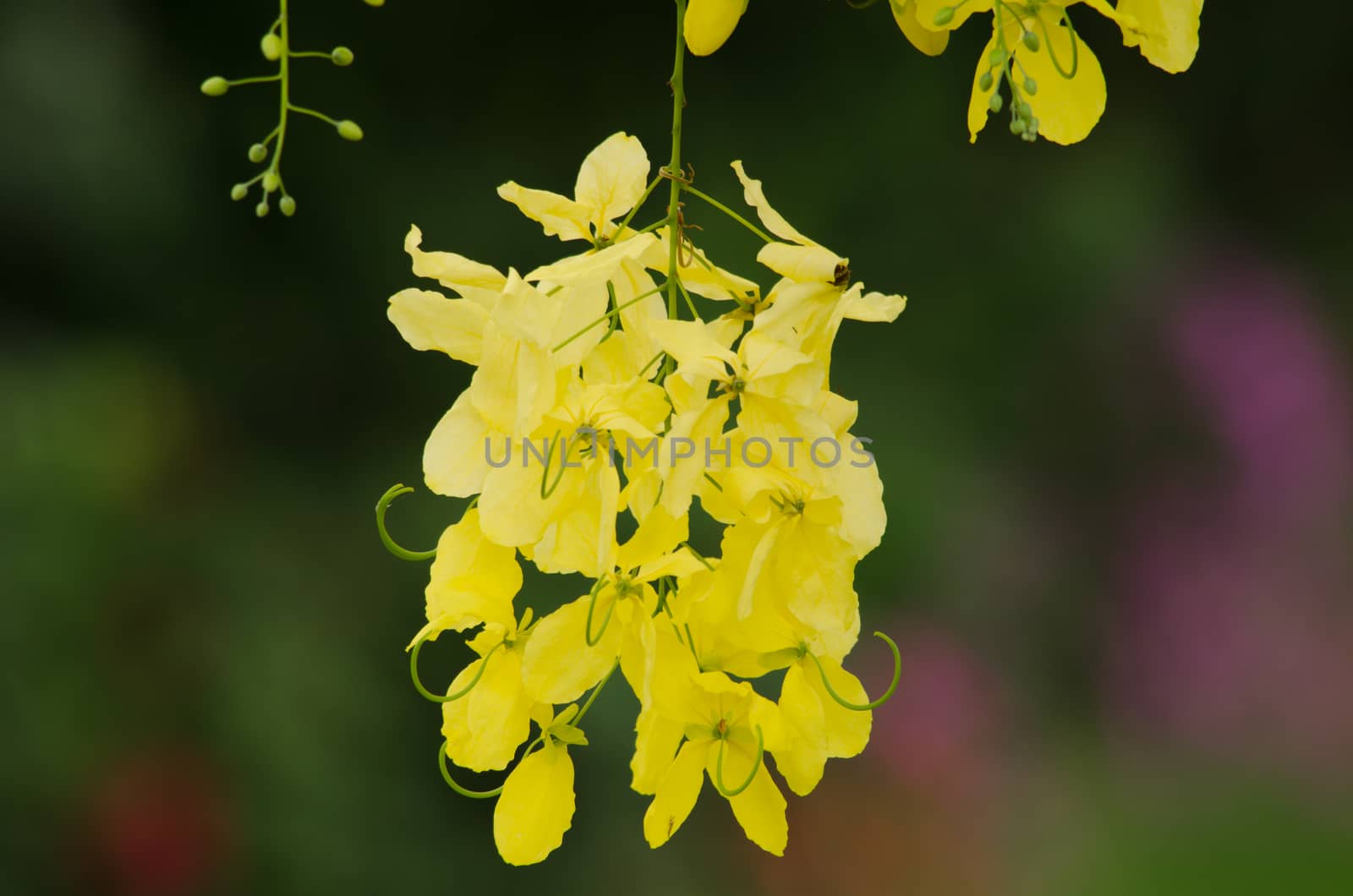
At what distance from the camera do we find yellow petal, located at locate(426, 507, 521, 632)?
1.94 ft

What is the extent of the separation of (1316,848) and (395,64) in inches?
56.3

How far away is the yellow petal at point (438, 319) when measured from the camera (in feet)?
1.94

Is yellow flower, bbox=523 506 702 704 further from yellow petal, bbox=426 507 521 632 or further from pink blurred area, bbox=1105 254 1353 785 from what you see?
pink blurred area, bbox=1105 254 1353 785

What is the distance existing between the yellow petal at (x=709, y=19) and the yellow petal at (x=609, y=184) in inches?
2.1

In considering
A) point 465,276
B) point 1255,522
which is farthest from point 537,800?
point 1255,522

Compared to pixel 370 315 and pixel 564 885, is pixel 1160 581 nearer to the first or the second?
pixel 564 885

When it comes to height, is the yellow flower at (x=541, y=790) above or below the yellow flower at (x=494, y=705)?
below

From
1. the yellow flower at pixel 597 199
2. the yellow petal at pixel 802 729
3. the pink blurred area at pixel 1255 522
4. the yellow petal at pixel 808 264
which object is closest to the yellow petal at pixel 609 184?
the yellow flower at pixel 597 199

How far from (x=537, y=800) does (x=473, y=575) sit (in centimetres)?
10

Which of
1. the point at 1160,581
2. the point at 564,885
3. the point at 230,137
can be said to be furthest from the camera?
the point at 1160,581

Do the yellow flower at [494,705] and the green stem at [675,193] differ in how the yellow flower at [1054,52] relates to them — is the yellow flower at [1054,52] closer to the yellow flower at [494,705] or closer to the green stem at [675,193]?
the green stem at [675,193]

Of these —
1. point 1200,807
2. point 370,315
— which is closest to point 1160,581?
point 1200,807

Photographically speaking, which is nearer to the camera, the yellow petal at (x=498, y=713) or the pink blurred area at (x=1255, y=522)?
the yellow petal at (x=498, y=713)

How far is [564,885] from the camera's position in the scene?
1.54 metres
